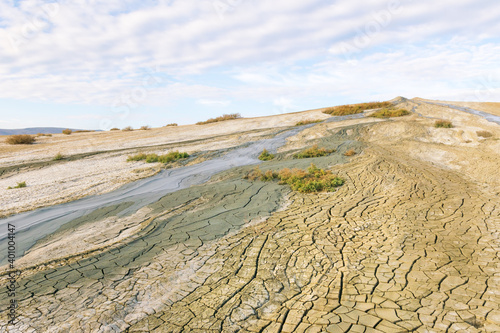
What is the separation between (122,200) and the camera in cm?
940

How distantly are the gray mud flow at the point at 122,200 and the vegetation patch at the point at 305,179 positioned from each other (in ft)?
7.99

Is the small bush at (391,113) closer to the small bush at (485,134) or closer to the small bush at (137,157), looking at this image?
the small bush at (485,134)

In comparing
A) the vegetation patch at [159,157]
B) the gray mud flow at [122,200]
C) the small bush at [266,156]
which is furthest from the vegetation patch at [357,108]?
the vegetation patch at [159,157]

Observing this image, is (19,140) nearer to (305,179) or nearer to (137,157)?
(137,157)

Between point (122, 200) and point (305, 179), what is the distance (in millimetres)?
5667

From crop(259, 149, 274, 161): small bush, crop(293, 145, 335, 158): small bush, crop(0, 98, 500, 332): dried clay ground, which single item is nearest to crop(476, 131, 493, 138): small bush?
crop(0, 98, 500, 332): dried clay ground

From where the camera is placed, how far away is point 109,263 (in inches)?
213

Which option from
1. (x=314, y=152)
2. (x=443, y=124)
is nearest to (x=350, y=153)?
(x=314, y=152)

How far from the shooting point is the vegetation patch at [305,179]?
29.1 feet

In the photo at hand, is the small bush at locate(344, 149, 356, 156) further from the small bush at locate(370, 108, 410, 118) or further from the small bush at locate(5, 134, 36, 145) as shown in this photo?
the small bush at locate(5, 134, 36, 145)

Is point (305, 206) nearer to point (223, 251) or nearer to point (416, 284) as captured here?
point (223, 251)

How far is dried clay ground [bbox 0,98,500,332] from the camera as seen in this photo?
3812 millimetres

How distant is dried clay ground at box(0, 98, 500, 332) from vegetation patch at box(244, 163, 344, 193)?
338mm

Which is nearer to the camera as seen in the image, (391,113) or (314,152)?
(314,152)
